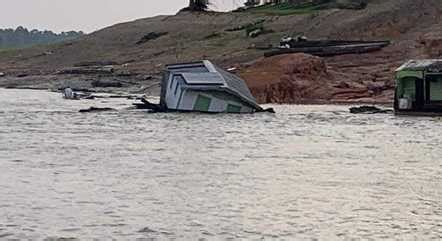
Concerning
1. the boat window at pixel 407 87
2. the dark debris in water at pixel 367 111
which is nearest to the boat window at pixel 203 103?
the dark debris in water at pixel 367 111

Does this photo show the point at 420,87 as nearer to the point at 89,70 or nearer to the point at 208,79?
the point at 208,79

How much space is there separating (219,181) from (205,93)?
2454cm

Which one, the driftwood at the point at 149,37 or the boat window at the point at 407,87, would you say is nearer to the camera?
the boat window at the point at 407,87

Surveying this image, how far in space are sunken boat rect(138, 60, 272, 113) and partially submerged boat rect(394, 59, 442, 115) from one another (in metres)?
6.87

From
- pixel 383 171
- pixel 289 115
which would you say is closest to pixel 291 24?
pixel 289 115

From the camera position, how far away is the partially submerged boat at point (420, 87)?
4591 centimetres

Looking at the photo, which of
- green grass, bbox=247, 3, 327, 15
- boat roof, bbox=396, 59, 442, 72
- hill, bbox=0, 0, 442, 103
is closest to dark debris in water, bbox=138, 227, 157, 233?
boat roof, bbox=396, 59, 442, 72

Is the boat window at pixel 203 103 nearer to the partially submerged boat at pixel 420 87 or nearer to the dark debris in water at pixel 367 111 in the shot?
the dark debris in water at pixel 367 111

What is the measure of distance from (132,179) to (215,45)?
223ft

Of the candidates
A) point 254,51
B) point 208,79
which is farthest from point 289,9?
point 208,79

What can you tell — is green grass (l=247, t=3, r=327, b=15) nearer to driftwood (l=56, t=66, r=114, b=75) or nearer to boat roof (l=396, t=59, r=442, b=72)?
driftwood (l=56, t=66, r=114, b=75)

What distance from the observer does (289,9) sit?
109 metres

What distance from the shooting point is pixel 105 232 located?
1385cm

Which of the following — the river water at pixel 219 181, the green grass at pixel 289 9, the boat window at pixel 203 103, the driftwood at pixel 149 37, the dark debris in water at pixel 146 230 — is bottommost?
the dark debris in water at pixel 146 230
